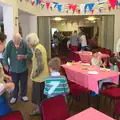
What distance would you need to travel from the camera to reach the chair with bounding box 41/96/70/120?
2148 millimetres

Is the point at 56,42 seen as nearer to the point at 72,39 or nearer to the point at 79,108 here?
the point at 72,39

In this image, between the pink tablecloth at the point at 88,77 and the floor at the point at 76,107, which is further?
the floor at the point at 76,107

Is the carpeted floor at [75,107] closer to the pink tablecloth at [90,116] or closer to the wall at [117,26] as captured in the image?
the pink tablecloth at [90,116]

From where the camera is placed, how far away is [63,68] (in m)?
4.45

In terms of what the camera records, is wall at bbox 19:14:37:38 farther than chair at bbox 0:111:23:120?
Yes

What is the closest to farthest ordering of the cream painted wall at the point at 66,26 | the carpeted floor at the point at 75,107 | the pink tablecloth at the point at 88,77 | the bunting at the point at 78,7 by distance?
→ 1. the pink tablecloth at the point at 88,77
2. the carpeted floor at the point at 75,107
3. the bunting at the point at 78,7
4. the cream painted wall at the point at 66,26

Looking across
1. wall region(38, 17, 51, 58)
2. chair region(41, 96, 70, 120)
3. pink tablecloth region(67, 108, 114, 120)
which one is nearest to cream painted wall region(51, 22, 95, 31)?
wall region(38, 17, 51, 58)

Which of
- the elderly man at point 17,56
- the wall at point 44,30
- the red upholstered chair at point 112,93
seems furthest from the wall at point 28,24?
the red upholstered chair at point 112,93

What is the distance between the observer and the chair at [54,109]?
2.15 meters

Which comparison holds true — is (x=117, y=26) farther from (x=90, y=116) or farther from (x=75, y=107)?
(x=90, y=116)

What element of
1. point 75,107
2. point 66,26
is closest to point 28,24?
point 75,107

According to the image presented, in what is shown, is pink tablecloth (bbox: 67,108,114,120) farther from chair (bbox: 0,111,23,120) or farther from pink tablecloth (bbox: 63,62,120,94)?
pink tablecloth (bbox: 63,62,120,94)

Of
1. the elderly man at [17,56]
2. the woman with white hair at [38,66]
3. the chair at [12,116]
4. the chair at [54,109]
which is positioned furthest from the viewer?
the elderly man at [17,56]

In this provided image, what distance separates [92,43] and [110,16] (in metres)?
1.72
